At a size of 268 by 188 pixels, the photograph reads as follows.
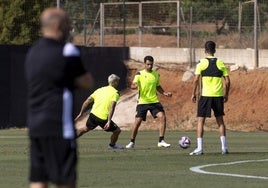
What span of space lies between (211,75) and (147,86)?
139 inches

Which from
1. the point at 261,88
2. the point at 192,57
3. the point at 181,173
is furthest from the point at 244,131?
the point at 181,173

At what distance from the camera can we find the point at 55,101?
8664 millimetres

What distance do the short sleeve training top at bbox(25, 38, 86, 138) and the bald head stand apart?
71mm

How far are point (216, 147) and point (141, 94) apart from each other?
2111mm

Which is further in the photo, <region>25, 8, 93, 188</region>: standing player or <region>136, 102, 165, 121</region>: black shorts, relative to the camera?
<region>136, 102, 165, 121</region>: black shorts

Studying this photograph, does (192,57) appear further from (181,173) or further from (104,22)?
(181,173)

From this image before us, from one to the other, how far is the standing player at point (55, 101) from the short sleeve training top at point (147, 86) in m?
14.2

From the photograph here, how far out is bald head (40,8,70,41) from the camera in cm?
840

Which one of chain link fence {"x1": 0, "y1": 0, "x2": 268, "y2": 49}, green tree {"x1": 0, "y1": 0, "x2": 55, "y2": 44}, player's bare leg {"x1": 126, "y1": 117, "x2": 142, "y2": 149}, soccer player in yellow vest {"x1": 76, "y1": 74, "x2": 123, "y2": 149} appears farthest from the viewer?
chain link fence {"x1": 0, "y1": 0, "x2": 268, "y2": 49}

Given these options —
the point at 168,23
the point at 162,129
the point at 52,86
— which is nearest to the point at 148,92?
the point at 162,129

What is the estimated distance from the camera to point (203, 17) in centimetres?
4053

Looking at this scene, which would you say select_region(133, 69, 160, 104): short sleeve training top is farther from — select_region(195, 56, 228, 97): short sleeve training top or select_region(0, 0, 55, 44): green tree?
select_region(0, 0, 55, 44): green tree

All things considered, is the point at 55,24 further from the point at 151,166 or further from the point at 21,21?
the point at 21,21

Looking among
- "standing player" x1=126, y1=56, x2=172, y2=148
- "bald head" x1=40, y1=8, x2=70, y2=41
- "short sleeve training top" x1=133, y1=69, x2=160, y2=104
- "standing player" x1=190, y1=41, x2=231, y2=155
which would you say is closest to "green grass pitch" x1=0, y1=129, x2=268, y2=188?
"standing player" x1=190, y1=41, x2=231, y2=155
